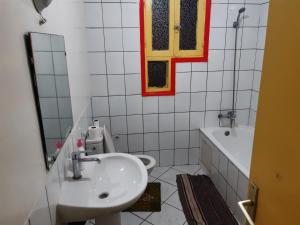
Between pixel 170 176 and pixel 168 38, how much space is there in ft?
4.93

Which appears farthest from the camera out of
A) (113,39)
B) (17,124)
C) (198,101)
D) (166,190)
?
(198,101)

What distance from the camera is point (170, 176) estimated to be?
2.52m

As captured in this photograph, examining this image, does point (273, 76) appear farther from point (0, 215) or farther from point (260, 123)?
point (0, 215)

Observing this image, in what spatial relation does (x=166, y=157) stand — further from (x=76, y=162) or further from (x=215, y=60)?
(x=76, y=162)

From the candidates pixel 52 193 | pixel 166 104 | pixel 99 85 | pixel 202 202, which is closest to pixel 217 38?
pixel 166 104

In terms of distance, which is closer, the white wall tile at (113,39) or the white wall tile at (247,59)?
the white wall tile at (113,39)

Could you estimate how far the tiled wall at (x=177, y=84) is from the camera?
217 centimetres

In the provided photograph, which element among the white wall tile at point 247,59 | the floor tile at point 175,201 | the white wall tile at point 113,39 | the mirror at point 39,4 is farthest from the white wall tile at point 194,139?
the mirror at point 39,4

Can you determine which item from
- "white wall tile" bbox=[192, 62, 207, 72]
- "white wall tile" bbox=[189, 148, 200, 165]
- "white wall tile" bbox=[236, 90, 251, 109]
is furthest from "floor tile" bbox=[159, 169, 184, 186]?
"white wall tile" bbox=[192, 62, 207, 72]

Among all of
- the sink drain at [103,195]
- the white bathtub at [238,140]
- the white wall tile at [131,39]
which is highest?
the white wall tile at [131,39]

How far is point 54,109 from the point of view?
3.58 ft

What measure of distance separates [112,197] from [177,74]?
1526 mm

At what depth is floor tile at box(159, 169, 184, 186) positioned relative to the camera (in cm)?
244

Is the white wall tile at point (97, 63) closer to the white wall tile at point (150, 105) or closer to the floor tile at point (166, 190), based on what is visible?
the white wall tile at point (150, 105)
